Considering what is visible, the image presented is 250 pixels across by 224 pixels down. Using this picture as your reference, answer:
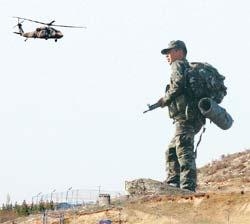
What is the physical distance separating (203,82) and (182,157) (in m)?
3.40

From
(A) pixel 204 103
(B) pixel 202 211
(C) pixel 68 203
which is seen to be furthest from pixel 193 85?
(C) pixel 68 203

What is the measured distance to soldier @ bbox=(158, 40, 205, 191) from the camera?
112ft

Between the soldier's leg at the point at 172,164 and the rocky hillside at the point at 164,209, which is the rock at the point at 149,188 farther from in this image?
the soldier's leg at the point at 172,164

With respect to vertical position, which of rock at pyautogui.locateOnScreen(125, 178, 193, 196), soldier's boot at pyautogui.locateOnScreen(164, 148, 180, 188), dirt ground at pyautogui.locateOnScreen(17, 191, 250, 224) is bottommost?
dirt ground at pyautogui.locateOnScreen(17, 191, 250, 224)

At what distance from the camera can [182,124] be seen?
34.5 meters

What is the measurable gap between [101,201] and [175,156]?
3.87m

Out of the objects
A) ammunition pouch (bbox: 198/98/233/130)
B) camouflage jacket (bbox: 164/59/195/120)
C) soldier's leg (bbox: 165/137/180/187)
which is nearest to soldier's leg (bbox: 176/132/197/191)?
soldier's leg (bbox: 165/137/180/187)

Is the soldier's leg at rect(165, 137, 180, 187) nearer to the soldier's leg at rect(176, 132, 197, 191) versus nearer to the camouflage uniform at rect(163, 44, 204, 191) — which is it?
the camouflage uniform at rect(163, 44, 204, 191)

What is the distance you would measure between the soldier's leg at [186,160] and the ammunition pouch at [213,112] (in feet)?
4.18

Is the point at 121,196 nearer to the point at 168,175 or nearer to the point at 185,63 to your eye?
the point at 168,175

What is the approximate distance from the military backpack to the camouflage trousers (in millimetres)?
1372

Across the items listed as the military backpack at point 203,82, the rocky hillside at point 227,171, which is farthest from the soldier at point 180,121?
the rocky hillside at point 227,171

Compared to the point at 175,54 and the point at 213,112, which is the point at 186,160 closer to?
the point at 213,112

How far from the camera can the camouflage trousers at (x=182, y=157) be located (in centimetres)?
3409
